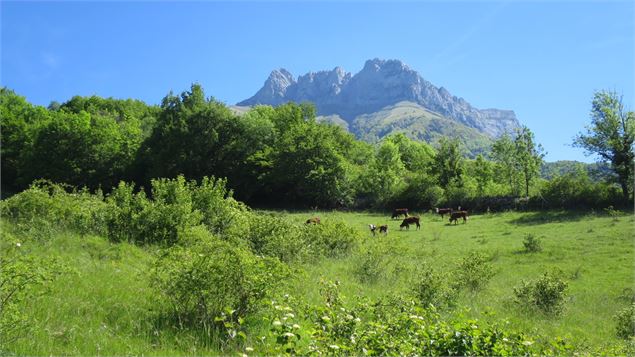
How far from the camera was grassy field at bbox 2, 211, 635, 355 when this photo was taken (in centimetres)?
679

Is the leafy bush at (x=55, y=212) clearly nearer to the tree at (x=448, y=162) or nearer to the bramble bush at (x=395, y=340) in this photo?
the bramble bush at (x=395, y=340)

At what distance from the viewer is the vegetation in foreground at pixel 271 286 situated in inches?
228

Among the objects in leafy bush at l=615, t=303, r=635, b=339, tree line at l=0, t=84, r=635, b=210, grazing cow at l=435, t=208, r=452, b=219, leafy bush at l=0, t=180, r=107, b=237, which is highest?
tree line at l=0, t=84, r=635, b=210

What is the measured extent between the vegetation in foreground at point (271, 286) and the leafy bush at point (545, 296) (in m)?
0.04

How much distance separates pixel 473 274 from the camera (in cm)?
1490

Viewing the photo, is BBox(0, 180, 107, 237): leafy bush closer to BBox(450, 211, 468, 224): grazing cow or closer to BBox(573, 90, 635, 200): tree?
BBox(450, 211, 468, 224): grazing cow

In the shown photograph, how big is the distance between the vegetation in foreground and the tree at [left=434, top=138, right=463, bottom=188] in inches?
1097

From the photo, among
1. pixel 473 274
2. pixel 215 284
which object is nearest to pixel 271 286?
pixel 215 284

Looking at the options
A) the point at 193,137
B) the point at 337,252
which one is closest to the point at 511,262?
the point at 337,252

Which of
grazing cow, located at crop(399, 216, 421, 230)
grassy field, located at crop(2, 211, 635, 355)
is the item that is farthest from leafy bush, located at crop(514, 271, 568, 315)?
grazing cow, located at crop(399, 216, 421, 230)

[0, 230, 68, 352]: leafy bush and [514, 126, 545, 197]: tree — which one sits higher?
[514, 126, 545, 197]: tree

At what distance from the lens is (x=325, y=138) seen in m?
53.4

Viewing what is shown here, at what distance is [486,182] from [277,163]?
33.8 metres

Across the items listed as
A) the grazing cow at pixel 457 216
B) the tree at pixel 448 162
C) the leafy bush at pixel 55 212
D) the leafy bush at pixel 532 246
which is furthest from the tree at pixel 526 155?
the leafy bush at pixel 55 212
